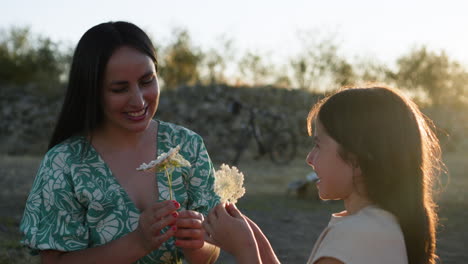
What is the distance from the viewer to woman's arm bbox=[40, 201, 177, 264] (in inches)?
79.7

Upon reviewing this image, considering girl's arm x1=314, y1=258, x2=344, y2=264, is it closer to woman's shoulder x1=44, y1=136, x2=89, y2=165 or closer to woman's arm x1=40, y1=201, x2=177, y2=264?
woman's arm x1=40, y1=201, x2=177, y2=264

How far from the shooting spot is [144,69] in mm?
2441

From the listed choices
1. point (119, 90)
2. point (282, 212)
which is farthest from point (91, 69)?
point (282, 212)

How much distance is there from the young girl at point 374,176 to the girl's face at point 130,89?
0.93 m

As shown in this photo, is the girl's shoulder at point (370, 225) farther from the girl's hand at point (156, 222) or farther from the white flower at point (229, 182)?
the girl's hand at point (156, 222)

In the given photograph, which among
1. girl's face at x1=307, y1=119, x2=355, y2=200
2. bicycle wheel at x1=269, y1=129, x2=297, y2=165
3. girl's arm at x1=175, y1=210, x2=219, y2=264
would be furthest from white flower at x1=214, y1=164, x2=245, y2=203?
bicycle wheel at x1=269, y1=129, x2=297, y2=165

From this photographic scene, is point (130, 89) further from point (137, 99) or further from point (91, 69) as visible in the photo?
point (91, 69)

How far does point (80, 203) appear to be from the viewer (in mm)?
2424

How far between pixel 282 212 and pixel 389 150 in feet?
20.1

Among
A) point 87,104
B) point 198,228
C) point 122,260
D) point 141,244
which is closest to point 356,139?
point 198,228

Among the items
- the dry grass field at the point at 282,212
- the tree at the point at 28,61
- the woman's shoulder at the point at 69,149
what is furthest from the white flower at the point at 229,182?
the tree at the point at 28,61

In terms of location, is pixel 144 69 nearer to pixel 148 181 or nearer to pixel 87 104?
pixel 87 104

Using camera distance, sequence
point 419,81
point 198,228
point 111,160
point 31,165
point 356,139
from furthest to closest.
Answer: point 419,81 → point 31,165 → point 111,160 → point 198,228 → point 356,139

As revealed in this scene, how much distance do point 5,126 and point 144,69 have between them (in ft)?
66.5
